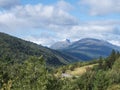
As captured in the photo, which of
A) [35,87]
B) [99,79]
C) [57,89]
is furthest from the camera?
[99,79]

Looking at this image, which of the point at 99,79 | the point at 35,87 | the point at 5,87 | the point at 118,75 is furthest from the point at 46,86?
the point at 118,75

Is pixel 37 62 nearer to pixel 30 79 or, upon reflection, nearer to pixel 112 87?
pixel 30 79

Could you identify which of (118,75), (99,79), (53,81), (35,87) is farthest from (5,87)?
(118,75)

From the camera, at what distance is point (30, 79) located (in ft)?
198

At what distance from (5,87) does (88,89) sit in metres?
114

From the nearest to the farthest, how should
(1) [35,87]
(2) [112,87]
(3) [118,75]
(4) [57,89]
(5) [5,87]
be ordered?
(5) [5,87], (1) [35,87], (4) [57,89], (2) [112,87], (3) [118,75]

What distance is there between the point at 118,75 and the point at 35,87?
14138 cm

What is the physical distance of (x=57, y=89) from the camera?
206 ft

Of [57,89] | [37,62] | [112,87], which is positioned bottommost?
[112,87]

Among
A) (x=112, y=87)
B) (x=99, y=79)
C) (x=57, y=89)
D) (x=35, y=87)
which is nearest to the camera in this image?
(x=35, y=87)

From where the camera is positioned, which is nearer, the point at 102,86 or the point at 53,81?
the point at 53,81

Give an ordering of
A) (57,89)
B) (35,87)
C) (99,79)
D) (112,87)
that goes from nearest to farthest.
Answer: (35,87) → (57,89) → (99,79) → (112,87)

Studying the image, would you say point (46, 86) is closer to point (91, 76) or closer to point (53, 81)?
point (53, 81)

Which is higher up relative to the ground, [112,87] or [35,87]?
[35,87]
